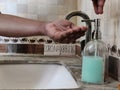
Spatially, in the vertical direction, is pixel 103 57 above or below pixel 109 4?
below

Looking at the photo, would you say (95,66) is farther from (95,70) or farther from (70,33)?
(70,33)

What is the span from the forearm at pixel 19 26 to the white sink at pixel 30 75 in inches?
6.1

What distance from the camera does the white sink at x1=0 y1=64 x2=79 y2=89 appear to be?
1.08 m

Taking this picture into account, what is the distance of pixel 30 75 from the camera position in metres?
1.14

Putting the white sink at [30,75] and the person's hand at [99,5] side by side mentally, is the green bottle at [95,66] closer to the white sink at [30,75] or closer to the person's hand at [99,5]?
the person's hand at [99,5]

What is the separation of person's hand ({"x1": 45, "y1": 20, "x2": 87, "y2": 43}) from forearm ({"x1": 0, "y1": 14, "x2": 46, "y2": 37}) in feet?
0.33

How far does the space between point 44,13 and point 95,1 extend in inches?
28.2

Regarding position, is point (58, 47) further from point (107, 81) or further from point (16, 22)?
point (107, 81)

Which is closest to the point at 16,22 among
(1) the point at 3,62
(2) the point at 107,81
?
(1) the point at 3,62

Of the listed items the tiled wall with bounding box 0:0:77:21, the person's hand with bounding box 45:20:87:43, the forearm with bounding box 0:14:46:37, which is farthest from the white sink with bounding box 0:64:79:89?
the tiled wall with bounding box 0:0:77:21

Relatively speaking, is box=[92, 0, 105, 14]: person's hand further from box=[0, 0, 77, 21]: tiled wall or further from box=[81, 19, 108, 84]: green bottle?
box=[0, 0, 77, 21]: tiled wall

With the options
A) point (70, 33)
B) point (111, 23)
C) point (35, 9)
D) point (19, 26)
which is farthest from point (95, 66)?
point (35, 9)

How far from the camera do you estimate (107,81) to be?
79 centimetres

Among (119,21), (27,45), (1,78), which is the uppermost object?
(119,21)
